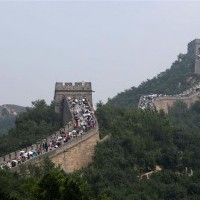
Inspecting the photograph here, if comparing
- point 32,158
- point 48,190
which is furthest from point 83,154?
point 48,190

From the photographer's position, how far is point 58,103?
1730 inches

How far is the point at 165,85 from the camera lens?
2611 inches

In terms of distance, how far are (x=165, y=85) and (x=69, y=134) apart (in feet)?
115

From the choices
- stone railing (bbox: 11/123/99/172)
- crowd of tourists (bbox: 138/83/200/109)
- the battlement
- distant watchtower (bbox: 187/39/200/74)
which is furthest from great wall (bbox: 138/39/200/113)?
stone railing (bbox: 11/123/99/172)

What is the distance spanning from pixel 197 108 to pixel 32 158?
92.6 feet

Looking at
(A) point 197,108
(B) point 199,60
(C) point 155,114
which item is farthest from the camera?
(B) point 199,60

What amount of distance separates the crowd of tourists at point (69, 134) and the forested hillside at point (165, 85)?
2416 cm

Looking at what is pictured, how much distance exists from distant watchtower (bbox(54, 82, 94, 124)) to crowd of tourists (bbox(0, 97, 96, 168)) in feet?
14.5

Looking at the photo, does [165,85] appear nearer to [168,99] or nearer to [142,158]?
[168,99]

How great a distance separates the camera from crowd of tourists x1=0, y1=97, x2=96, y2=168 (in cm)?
2928

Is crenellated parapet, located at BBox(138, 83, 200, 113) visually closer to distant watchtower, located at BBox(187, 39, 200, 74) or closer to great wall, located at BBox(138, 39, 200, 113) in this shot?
great wall, located at BBox(138, 39, 200, 113)

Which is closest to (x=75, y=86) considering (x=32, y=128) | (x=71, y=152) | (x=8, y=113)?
(x=32, y=128)

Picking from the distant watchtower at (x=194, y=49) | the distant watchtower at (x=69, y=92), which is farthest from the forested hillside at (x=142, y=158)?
the distant watchtower at (x=194, y=49)

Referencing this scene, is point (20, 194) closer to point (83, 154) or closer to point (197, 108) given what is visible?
point (83, 154)
